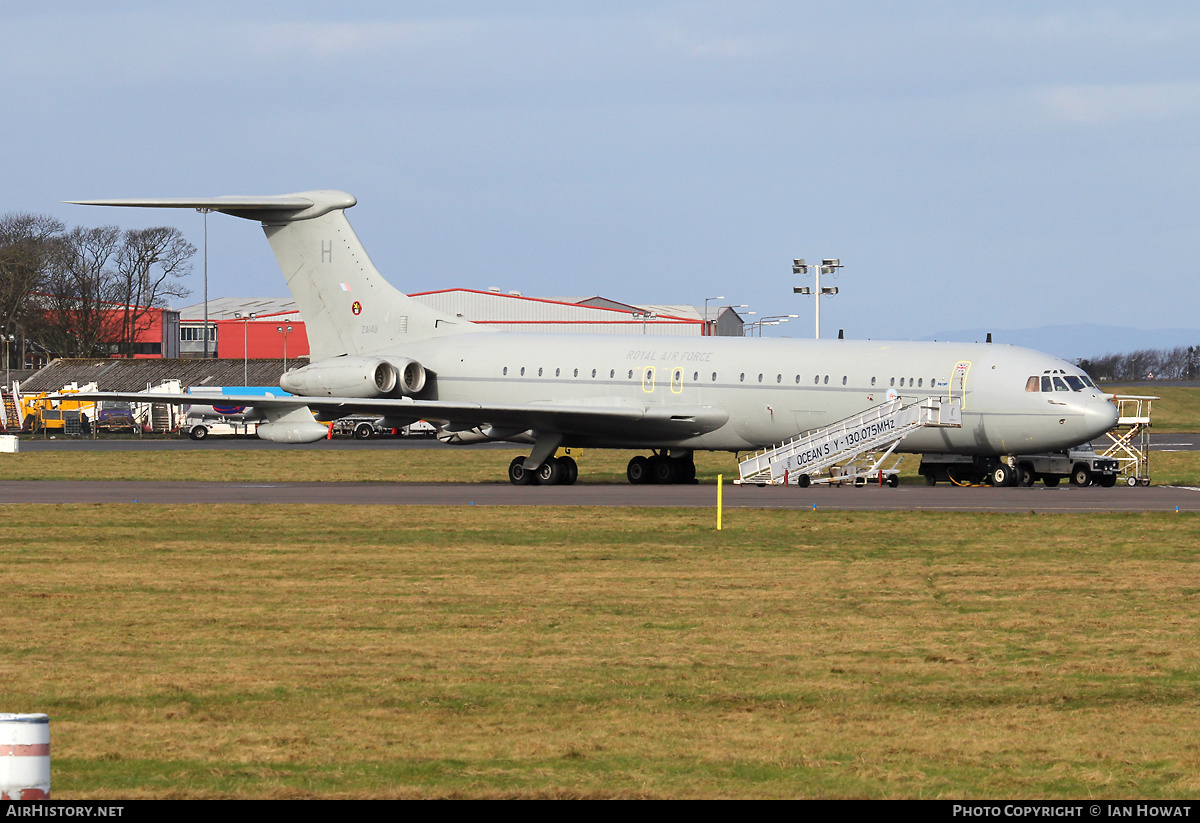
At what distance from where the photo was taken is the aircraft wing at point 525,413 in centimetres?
3994

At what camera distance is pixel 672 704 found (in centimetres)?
1216

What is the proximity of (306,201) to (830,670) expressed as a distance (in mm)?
34718

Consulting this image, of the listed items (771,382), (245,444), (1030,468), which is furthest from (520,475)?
(245,444)

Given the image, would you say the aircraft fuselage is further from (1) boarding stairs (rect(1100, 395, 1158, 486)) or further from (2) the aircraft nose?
(1) boarding stairs (rect(1100, 395, 1158, 486))

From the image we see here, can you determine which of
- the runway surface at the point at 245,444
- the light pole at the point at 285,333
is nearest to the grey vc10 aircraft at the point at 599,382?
the runway surface at the point at 245,444

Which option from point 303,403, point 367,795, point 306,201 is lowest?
point 367,795

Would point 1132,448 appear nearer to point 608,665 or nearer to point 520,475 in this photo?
point 520,475

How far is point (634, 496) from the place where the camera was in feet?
119

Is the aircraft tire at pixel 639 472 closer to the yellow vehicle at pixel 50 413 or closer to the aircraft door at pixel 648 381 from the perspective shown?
the aircraft door at pixel 648 381

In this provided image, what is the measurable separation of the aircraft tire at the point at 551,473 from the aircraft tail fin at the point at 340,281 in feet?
20.7

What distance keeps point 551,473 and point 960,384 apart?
11.4m

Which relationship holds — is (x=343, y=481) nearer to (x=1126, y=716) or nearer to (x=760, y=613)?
(x=760, y=613)

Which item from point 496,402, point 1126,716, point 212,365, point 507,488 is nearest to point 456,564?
point 1126,716

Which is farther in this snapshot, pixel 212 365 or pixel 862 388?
pixel 212 365
